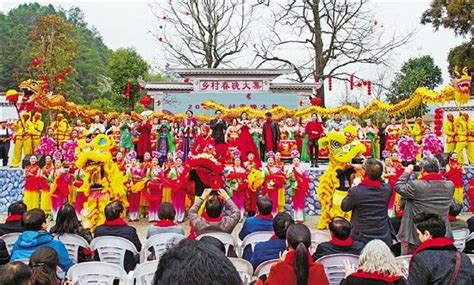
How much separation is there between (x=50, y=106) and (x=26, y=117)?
1.92 ft

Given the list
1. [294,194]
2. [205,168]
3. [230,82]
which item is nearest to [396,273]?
[205,168]

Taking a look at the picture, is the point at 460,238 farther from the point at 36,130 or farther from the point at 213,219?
the point at 36,130

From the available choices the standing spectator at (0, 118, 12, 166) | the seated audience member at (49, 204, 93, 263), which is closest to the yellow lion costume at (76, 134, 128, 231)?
the seated audience member at (49, 204, 93, 263)

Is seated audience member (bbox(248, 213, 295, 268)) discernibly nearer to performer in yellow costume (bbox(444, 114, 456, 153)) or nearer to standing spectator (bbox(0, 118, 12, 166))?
performer in yellow costume (bbox(444, 114, 456, 153))

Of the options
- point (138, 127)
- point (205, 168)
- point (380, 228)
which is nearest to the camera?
point (380, 228)

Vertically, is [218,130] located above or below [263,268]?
above

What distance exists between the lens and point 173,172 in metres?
9.40

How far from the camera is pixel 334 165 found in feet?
24.9

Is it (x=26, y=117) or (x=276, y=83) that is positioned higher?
(x=276, y=83)

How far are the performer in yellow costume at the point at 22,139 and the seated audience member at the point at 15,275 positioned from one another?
1003 cm

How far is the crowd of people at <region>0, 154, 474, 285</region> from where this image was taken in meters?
1.30

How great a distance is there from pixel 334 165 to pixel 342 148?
13.4 inches

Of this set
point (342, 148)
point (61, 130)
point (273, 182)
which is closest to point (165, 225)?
point (342, 148)

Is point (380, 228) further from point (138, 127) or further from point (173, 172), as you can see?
point (138, 127)
